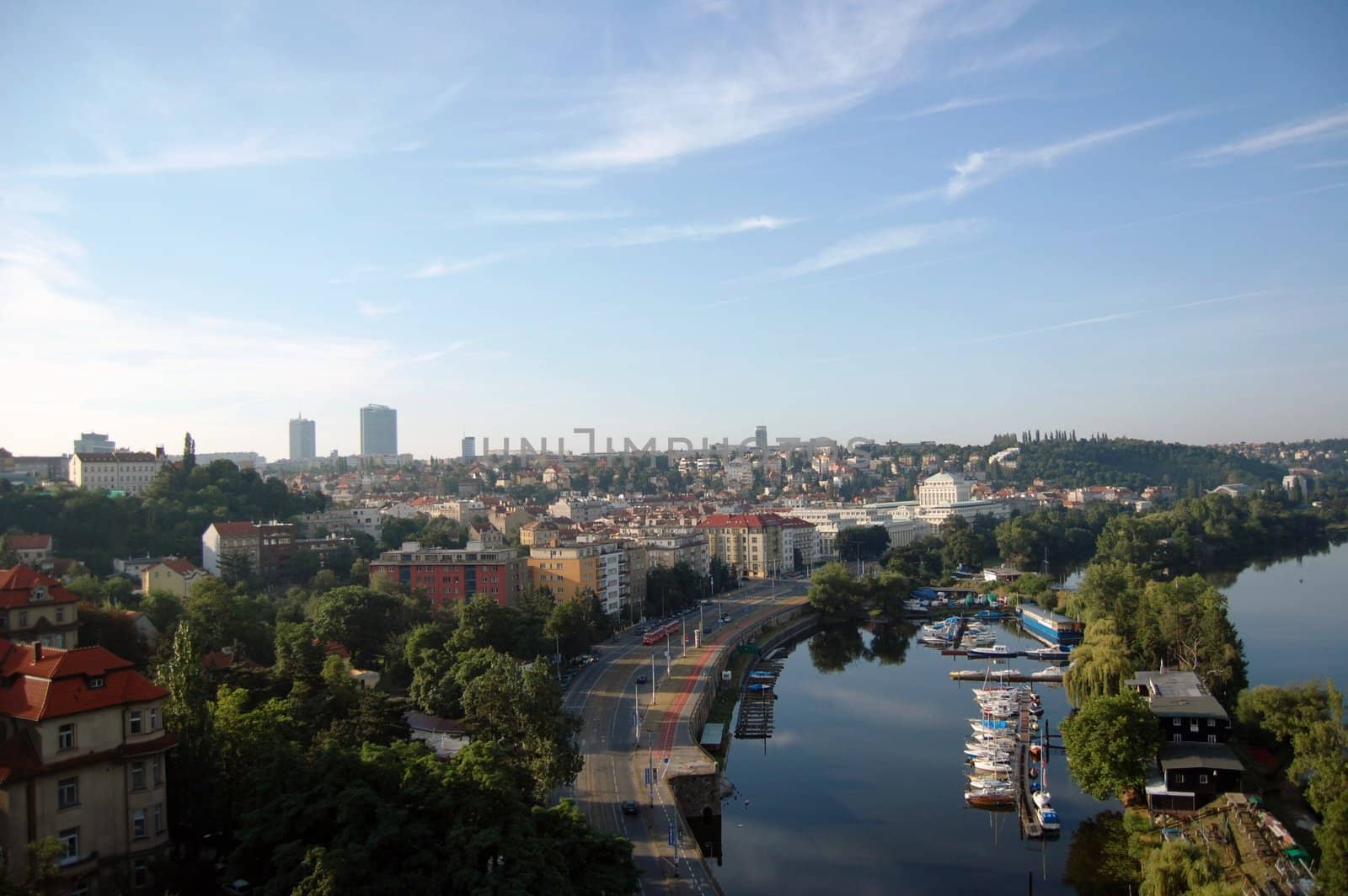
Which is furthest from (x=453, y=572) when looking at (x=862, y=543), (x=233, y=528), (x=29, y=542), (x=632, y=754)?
(x=862, y=543)

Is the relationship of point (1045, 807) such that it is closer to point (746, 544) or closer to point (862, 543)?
point (746, 544)

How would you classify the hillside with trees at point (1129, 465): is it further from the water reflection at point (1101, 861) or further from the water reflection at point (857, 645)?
the water reflection at point (1101, 861)

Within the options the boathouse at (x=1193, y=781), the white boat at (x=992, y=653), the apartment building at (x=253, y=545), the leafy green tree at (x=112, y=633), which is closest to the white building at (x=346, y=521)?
the apartment building at (x=253, y=545)

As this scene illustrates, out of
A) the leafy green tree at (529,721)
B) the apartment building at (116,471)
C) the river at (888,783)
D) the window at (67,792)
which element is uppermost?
the apartment building at (116,471)

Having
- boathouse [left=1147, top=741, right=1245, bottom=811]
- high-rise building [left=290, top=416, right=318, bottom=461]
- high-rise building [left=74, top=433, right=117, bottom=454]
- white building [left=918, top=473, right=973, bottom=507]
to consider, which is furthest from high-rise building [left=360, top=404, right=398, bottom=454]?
boathouse [left=1147, top=741, right=1245, bottom=811]

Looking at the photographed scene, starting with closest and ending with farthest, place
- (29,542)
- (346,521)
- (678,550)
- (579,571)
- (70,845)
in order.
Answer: (70,845) < (29,542) < (579,571) < (678,550) < (346,521)

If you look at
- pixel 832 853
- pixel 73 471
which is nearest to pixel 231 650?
pixel 832 853
